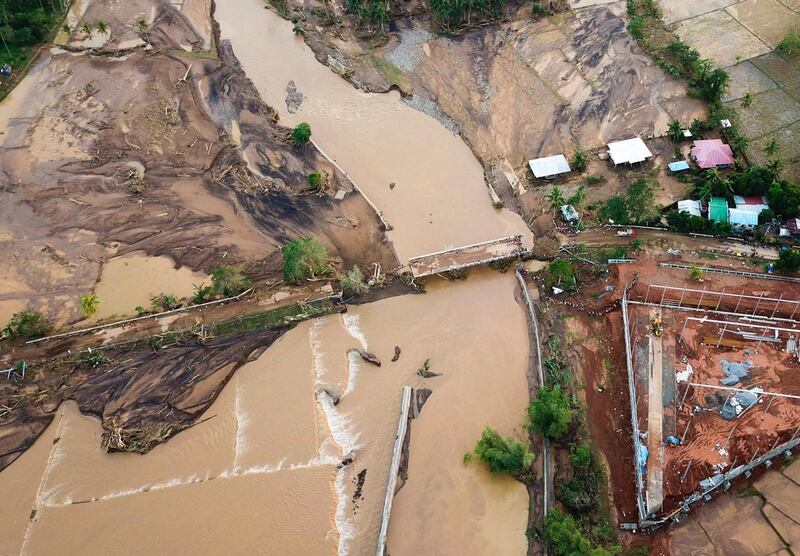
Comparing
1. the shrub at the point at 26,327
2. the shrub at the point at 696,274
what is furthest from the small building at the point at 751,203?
the shrub at the point at 26,327

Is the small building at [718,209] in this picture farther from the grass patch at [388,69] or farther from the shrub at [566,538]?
the grass patch at [388,69]

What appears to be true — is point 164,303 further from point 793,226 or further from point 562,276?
point 793,226

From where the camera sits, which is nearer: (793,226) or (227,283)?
(227,283)

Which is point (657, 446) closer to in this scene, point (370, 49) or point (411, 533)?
point (411, 533)

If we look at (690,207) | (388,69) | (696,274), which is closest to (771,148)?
(690,207)

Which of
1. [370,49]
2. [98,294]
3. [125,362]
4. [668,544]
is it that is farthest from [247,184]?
[668,544]

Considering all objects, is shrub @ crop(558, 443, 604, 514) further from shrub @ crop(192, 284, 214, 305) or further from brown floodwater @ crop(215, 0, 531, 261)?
shrub @ crop(192, 284, 214, 305)

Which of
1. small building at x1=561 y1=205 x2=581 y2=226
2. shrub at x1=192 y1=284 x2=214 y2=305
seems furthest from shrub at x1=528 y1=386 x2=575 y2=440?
shrub at x1=192 y1=284 x2=214 y2=305
